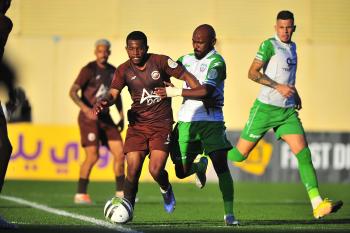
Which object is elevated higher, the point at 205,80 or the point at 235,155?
the point at 205,80

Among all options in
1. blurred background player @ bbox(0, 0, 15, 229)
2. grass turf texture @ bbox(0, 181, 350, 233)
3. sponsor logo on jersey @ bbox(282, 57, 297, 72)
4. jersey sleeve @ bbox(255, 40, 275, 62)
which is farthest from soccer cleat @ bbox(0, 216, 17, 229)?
sponsor logo on jersey @ bbox(282, 57, 297, 72)

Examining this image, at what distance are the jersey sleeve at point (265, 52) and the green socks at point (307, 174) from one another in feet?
3.90

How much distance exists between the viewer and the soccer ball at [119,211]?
34.9 feet

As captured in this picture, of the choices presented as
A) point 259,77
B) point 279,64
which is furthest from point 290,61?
point 259,77

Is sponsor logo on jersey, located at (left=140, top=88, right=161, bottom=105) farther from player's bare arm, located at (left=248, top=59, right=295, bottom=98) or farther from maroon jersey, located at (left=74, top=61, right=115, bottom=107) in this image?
maroon jersey, located at (left=74, top=61, right=115, bottom=107)

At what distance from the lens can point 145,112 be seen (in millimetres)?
11133

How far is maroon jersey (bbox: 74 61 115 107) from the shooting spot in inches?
612

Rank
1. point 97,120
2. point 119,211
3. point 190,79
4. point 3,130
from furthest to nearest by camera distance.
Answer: point 97,120 → point 190,79 → point 119,211 → point 3,130

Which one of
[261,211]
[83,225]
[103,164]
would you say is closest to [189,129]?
[83,225]

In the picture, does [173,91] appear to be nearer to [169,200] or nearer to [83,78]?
[169,200]

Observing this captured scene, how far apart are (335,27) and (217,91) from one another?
19.7 metres

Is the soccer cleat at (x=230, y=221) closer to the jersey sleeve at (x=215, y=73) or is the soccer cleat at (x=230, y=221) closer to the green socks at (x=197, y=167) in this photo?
the green socks at (x=197, y=167)

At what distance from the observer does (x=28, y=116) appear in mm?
28266

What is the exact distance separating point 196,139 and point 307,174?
54.9 inches
